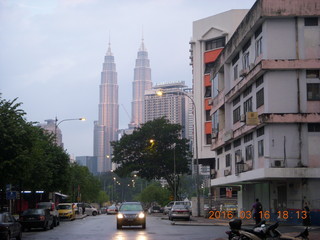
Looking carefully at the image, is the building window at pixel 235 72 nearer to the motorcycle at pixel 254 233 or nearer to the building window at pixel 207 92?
the building window at pixel 207 92

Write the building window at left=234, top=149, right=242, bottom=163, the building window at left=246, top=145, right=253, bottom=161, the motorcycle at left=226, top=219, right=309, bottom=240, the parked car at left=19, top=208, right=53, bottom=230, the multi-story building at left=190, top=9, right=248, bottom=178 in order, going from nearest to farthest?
the motorcycle at left=226, top=219, right=309, bottom=240
the parked car at left=19, top=208, right=53, bottom=230
the building window at left=246, top=145, right=253, bottom=161
the building window at left=234, top=149, right=242, bottom=163
the multi-story building at left=190, top=9, right=248, bottom=178

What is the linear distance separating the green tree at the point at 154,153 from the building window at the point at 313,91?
46314 mm

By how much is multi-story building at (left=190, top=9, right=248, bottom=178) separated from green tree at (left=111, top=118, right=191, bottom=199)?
10.8m

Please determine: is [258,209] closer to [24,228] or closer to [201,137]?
[24,228]

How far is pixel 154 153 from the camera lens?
8450 centimetres

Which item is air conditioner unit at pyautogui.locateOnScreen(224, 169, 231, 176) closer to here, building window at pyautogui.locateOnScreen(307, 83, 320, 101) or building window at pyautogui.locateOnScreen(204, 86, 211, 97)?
building window at pyautogui.locateOnScreen(307, 83, 320, 101)

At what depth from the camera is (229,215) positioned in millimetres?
52156

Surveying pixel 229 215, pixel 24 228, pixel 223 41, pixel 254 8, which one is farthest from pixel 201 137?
pixel 24 228

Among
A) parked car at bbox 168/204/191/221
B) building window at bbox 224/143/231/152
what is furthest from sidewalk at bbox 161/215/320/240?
building window at bbox 224/143/231/152

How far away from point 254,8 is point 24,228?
21.2m

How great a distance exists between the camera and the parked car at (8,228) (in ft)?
72.9

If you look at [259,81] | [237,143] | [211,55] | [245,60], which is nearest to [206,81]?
[211,55]

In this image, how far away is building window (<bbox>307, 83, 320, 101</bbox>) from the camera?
37.6 m

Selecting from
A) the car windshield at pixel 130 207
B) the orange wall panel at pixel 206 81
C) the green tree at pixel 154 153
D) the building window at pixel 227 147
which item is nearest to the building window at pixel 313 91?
the car windshield at pixel 130 207
